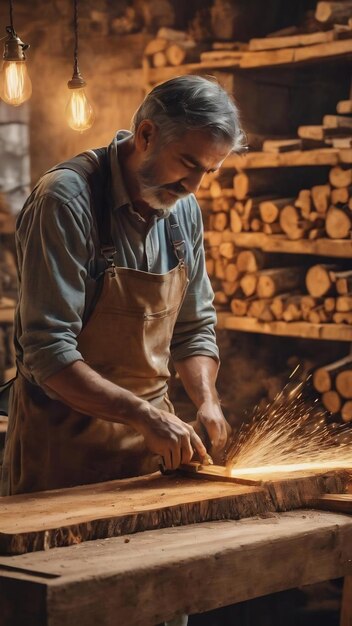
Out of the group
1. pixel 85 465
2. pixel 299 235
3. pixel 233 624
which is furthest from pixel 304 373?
pixel 85 465

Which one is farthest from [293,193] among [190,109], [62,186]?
[62,186]

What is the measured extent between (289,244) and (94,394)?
325 centimetres

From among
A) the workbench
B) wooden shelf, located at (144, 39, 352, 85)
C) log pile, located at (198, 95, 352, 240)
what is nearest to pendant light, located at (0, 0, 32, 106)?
wooden shelf, located at (144, 39, 352, 85)

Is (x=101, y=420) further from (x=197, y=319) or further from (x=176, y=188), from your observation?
(x=176, y=188)

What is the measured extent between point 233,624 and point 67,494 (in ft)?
7.74

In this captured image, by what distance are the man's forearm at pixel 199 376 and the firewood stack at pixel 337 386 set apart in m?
2.39

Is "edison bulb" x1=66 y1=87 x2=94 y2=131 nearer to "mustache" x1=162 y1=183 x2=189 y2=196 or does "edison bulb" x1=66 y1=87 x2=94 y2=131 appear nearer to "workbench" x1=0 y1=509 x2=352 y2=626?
"mustache" x1=162 y1=183 x2=189 y2=196

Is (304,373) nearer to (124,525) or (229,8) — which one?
(229,8)

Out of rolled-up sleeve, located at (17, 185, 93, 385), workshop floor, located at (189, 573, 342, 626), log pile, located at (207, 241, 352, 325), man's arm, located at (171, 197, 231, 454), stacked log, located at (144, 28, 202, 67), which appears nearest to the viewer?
rolled-up sleeve, located at (17, 185, 93, 385)

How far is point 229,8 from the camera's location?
674 centimetres

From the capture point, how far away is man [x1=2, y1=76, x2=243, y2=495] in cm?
329

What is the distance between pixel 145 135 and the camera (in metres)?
3.46

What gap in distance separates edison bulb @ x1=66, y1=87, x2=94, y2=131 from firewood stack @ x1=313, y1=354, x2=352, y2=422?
1.98 metres

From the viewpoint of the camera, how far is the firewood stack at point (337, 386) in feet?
20.6
